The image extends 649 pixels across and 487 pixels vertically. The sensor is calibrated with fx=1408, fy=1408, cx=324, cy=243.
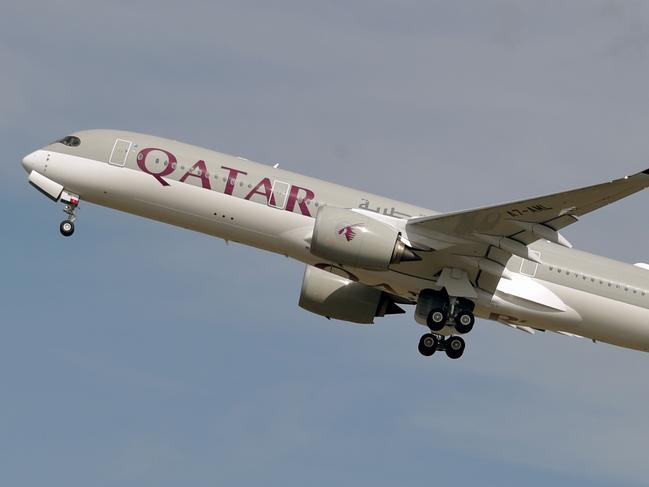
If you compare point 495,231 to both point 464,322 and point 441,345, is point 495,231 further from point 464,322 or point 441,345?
point 441,345

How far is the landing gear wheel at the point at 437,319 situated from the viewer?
44719 millimetres

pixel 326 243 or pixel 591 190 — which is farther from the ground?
pixel 591 190

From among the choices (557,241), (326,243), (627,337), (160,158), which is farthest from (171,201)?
(627,337)

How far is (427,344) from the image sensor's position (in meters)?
46.7

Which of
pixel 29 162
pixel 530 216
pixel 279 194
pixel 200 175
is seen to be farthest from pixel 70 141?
pixel 530 216

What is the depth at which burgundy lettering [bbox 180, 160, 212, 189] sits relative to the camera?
44.4 metres

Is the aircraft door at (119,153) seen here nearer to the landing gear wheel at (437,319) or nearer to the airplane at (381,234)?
the airplane at (381,234)

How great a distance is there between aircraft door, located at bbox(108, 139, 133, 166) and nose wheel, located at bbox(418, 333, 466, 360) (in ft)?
37.6

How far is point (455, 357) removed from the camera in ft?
153

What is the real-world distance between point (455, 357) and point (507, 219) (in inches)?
246

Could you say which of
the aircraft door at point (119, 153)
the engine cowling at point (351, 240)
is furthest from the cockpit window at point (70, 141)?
the engine cowling at point (351, 240)

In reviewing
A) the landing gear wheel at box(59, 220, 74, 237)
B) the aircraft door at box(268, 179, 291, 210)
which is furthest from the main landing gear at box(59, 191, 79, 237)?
the aircraft door at box(268, 179, 291, 210)

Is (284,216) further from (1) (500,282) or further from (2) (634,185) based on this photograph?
(2) (634,185)

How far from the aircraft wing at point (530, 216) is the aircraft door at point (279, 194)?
3.98m
